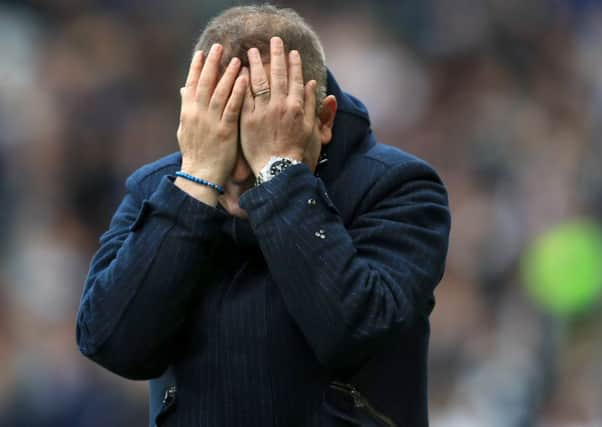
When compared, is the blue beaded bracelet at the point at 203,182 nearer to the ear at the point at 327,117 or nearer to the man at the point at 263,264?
the man at the point at 263,264

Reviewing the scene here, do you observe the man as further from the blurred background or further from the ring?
the blurred background

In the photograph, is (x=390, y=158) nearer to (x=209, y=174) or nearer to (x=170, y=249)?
(x=209, y=174)

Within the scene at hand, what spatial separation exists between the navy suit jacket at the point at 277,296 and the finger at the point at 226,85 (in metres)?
0.17

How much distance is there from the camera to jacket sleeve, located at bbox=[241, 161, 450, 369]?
2.13 meters

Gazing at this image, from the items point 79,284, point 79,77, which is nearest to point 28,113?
point 79,77

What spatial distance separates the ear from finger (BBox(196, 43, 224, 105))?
8.8 inches

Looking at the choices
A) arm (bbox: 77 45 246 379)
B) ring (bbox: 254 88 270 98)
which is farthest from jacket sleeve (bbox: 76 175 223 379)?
ring (bbox: 254 88 270 98)

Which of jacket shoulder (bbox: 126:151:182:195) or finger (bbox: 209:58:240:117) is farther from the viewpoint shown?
jacket shoulder (bbox: 126:151:182:195)

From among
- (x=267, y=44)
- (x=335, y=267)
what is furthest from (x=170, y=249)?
(x=267, y=44)

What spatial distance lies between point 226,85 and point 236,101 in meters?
0.03

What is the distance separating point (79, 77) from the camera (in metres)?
7.87

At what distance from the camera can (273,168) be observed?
219 centimetres

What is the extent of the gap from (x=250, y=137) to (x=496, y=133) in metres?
5.18

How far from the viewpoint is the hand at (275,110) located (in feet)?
7.14
